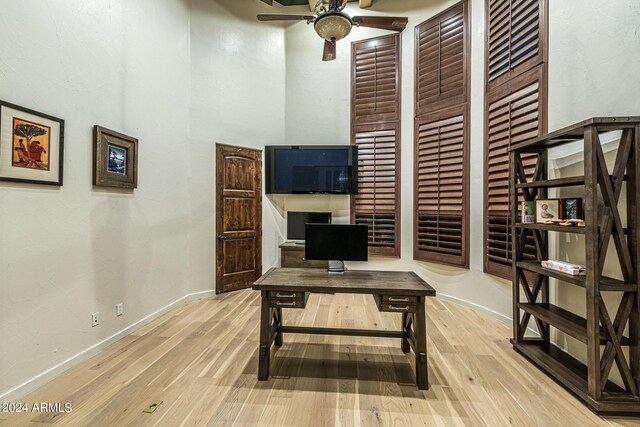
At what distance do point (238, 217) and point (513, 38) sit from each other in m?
4.10

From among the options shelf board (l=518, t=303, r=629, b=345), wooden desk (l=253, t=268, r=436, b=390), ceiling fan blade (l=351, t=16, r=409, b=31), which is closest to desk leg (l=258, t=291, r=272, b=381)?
wooden desk (l=253, t=268, r=436, b=390)

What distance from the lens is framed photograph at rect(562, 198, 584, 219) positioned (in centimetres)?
213

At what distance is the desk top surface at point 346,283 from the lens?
1.97 metres

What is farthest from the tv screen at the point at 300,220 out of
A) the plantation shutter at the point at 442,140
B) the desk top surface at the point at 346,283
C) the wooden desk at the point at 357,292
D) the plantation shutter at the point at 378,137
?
the wooden desk at the point at 357,292

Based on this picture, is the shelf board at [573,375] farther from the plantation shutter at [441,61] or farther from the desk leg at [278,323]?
the plantation shutter at [441,61]

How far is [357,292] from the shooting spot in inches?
79.7

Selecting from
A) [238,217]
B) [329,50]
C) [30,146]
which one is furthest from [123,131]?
[329,50]

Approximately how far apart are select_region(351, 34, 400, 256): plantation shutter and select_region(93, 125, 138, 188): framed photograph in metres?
3.01

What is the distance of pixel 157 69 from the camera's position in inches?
129

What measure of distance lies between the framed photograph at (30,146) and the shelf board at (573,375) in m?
4.01

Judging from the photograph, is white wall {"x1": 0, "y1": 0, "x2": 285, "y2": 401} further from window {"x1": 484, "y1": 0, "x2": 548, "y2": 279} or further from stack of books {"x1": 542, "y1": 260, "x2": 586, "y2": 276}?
stack of books {"x1": 542, "y1": 260, "x2": 586, "y2": 276}

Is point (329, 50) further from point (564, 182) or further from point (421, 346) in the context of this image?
point (421, 346)

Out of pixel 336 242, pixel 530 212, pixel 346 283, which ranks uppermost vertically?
pixel 530 212

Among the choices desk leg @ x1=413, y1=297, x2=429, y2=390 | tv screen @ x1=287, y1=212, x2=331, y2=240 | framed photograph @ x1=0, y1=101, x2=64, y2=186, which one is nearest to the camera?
framed photograph @ x1=0, y1=101, x2=64, y2=186
